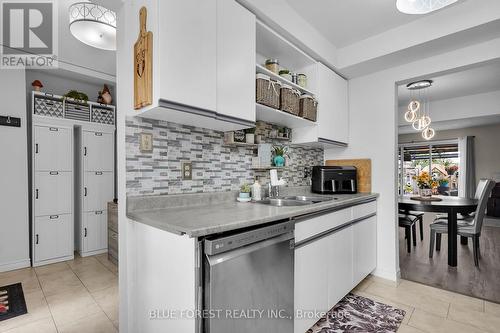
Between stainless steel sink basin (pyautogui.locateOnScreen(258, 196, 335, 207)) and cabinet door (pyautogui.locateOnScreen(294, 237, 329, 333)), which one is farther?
stainless steel sink basin (pyautogui.locateOnScreen(258, 196, 335, 207))

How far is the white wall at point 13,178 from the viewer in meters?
3.00

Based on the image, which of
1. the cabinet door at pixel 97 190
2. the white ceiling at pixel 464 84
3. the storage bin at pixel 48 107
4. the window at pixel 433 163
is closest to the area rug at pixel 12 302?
the cabinet door at pixel 97 190

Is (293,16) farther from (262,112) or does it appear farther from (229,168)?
(229,168)

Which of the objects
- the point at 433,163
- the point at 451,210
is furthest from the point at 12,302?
the point at 433,163

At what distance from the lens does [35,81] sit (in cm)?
325

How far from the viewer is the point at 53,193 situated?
129 inches

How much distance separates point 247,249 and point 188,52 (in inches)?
42.9

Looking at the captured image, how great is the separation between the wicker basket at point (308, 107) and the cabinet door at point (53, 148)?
3.02 m

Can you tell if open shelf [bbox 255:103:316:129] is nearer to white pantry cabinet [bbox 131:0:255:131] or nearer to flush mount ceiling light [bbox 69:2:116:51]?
white pantry cabinet [bbox 131:0:255:131]

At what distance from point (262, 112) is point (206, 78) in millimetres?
739

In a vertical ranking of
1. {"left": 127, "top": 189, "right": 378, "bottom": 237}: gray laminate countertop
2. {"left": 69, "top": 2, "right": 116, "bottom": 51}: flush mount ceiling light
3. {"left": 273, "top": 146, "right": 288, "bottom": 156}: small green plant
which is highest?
{"left": 69, "top": 2, "right": 116, "bottom": 51}: flush mount ceiling light

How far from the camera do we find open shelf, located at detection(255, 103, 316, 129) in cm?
207

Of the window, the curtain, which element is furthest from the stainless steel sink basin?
the curtain

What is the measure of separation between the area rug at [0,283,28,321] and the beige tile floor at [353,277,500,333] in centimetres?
294
